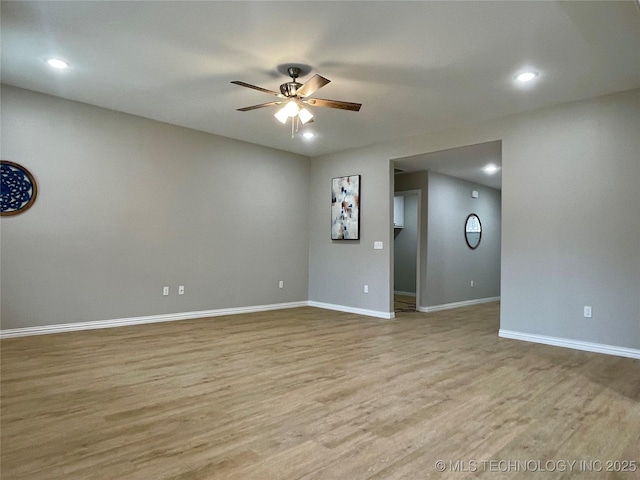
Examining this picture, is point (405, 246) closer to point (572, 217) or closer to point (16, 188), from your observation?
point (572, 217)

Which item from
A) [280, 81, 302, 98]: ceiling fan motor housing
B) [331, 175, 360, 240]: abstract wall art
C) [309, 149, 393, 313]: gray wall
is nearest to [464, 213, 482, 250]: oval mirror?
[309, 149, 393, 313]: gray wall

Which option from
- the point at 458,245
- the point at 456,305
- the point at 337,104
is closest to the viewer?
the point at 337,104

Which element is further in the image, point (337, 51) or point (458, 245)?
point (458, 245)

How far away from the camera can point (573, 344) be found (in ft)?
14.3

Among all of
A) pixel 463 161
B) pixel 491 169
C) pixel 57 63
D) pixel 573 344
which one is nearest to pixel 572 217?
pixel 573 344

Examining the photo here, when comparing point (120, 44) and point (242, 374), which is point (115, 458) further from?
point (120, 44)

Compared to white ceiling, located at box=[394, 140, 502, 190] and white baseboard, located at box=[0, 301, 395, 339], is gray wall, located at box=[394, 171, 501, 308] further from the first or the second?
white baseboard, located at box=[0, 301, 395, 339]

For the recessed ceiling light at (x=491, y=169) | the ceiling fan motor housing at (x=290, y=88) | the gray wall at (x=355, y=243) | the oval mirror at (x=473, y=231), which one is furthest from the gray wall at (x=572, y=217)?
the oval mirror at (x=473, y=231)

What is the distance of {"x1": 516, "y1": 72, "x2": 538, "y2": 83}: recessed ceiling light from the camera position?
375 cm

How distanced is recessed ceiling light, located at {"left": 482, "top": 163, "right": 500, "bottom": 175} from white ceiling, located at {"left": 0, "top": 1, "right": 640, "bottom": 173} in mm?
1842

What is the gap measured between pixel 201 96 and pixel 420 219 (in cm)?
430

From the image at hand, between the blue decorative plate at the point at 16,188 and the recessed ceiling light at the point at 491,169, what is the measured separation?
6.41m

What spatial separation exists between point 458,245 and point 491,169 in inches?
62.7

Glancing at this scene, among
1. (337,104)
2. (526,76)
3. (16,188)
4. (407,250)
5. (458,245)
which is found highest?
(526,76)
